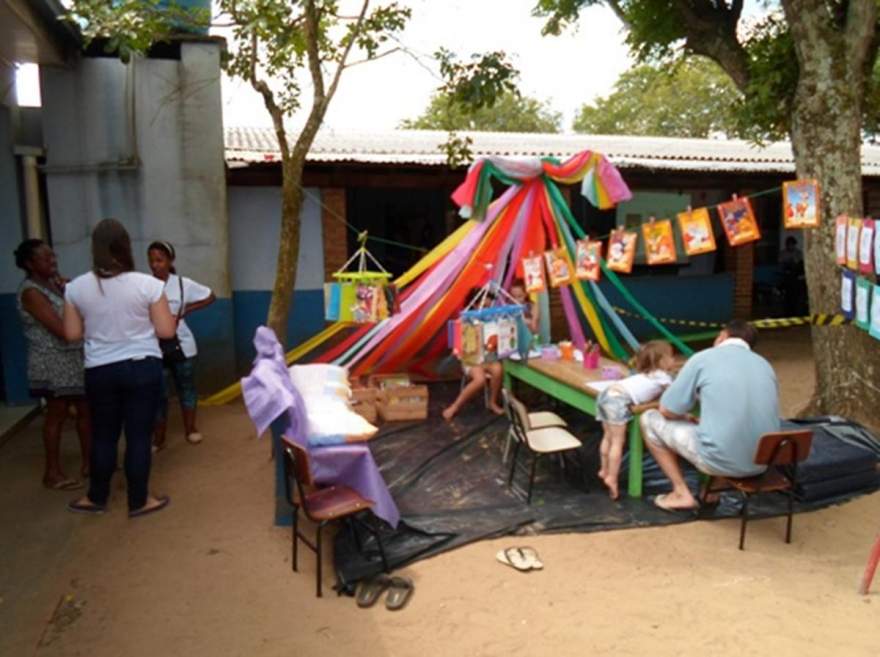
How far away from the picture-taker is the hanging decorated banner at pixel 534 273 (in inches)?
217

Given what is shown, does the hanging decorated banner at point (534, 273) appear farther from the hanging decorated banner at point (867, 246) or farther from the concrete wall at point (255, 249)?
the concrete wall at point (255, 249)

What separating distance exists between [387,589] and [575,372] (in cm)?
222

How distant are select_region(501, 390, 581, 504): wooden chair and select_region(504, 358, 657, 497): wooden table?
0.89 feet

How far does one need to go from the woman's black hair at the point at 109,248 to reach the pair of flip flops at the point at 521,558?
8.36ft

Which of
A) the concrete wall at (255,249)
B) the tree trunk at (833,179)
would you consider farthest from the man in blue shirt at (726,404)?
the concrete wall at (255,249)

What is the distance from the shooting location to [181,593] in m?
3.22

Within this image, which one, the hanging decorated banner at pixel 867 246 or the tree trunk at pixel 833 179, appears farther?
the tree trunk at pixel 833 179

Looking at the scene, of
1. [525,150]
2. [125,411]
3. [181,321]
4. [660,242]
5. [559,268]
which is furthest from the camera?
[525,150]

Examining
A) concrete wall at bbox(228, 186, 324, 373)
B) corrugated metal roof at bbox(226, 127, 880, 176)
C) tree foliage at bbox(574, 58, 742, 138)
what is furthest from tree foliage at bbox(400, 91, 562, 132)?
concrete wall at bbox(228, 186, 324, 373)

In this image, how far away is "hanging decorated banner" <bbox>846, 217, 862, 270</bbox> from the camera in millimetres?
4117

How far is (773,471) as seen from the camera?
3812 mm

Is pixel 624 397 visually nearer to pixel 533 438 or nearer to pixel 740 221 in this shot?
pixel 533 438

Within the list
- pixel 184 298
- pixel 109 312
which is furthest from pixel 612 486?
pixel 184 298

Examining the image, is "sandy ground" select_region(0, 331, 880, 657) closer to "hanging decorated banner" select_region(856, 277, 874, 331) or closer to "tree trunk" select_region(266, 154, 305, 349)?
"hanging decorated banner" select_region(856, 277, 874, 331)
